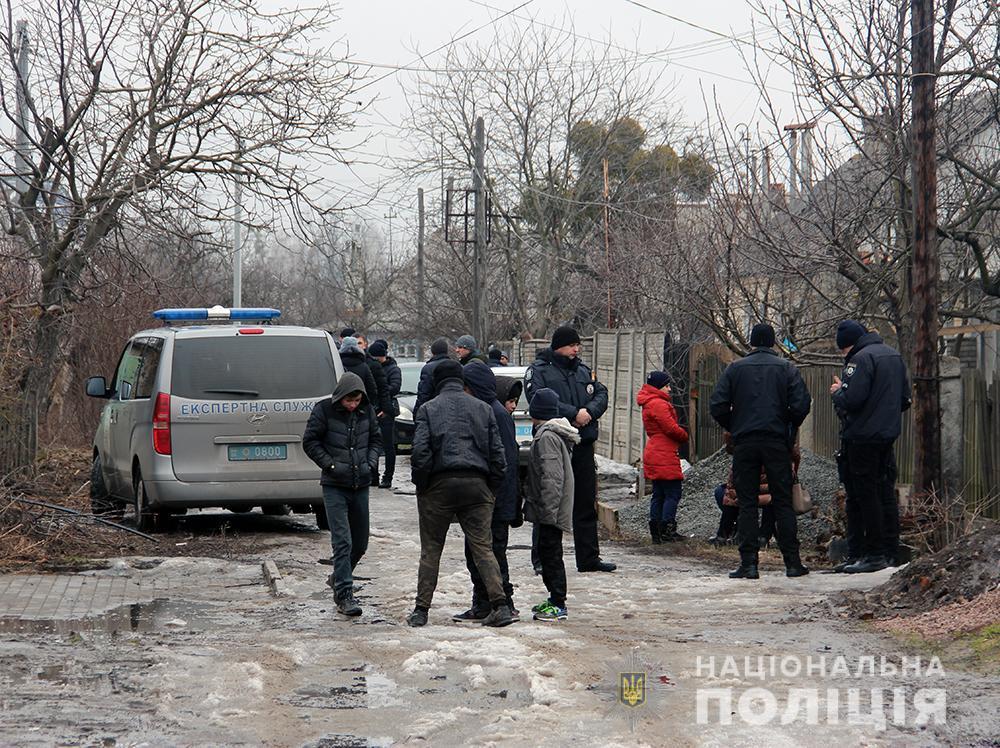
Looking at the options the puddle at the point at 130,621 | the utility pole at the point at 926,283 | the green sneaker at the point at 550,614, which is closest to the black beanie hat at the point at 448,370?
the green sneaker at the point at 550,614

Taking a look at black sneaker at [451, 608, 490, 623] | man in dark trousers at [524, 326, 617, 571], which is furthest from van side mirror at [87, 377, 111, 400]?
black sneaker at [451, 608, 490, 623]

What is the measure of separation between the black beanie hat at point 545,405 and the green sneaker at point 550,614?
4.61 ft

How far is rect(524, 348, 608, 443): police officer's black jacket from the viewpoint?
34.7ft

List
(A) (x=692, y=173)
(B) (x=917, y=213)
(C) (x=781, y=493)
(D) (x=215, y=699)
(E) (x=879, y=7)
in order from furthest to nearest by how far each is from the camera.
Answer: (A) (x=692, y=173) < (E) (x=879, y=7) < (B) (x=917, y=213) < (C) (x=781, y=493) < (D) (x=215, y=699)

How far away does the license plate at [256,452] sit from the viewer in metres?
12.7

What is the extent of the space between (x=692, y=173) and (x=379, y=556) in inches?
982

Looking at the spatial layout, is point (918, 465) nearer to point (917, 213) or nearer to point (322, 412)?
point (917, 213)

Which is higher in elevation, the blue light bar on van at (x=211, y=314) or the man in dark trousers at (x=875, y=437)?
the blue light bar on van at (x=211, y=314)

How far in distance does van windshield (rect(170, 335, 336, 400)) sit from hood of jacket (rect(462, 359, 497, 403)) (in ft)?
14.4

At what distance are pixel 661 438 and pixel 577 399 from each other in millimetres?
2860

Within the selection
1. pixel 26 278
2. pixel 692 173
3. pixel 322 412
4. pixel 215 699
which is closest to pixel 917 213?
pixel 322 412

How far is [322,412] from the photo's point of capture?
9.53 meters

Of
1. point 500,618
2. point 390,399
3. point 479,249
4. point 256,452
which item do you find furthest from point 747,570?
point 479,249

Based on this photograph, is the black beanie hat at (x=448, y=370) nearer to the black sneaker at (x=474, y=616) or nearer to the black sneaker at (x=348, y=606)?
the black sneaker at (x=474, y=616)
